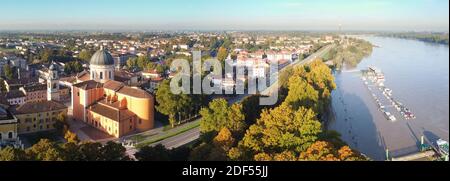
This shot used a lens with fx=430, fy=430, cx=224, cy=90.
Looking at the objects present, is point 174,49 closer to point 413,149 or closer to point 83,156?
point 413,149

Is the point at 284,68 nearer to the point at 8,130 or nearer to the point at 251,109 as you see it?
the point at 251,109

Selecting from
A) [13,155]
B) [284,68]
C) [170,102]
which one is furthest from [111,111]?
[284,68]

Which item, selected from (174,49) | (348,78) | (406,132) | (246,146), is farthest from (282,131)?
(174,49)

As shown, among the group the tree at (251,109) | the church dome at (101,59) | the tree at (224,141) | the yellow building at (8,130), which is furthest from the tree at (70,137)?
the tree at (251,109)

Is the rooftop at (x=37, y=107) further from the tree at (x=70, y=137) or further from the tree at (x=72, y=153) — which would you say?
the tree at (x=72, y=153)

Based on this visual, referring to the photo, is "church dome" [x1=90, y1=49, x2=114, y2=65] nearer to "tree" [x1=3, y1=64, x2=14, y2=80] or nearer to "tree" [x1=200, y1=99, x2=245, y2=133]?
"tree" [x1=200, y1=99, x2=245, y2=133]
